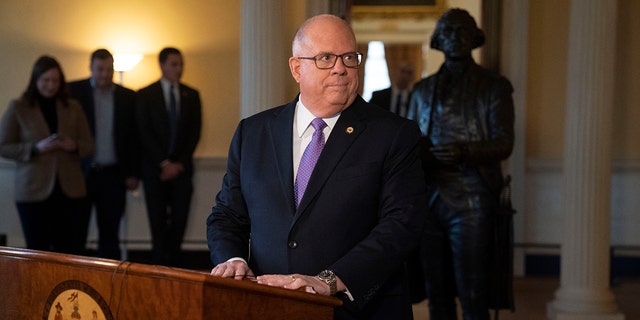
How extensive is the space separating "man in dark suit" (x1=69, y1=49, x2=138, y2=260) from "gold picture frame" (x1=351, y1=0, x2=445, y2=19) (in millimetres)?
4914

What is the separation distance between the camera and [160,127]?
860 centimetres

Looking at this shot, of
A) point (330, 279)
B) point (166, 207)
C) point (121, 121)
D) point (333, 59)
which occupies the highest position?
point (333, 59)

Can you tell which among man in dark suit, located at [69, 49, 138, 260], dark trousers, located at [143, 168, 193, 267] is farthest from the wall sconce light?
dark trousers, located at [143, 168, 193, 267]

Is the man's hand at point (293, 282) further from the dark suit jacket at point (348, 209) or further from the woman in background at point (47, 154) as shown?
the woman in background at point (47, 154)

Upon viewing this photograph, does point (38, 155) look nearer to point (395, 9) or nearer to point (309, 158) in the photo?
point (309, 158)

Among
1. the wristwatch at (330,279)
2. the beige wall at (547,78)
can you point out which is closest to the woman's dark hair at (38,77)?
the beige wall at (547,78)

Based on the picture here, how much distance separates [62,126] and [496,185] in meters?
3.50

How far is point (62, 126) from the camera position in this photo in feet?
24.8

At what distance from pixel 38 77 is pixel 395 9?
6.24 meters

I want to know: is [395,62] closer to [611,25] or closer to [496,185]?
[611,25]

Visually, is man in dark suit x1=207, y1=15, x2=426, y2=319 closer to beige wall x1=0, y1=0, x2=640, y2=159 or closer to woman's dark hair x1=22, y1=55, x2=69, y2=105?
woman's dark hair x1=22, y1=55, x2=69, y2=105

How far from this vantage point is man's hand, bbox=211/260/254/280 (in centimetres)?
271

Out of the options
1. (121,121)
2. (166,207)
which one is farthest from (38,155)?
(166,207)

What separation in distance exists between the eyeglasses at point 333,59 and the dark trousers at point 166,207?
19.4 ft
